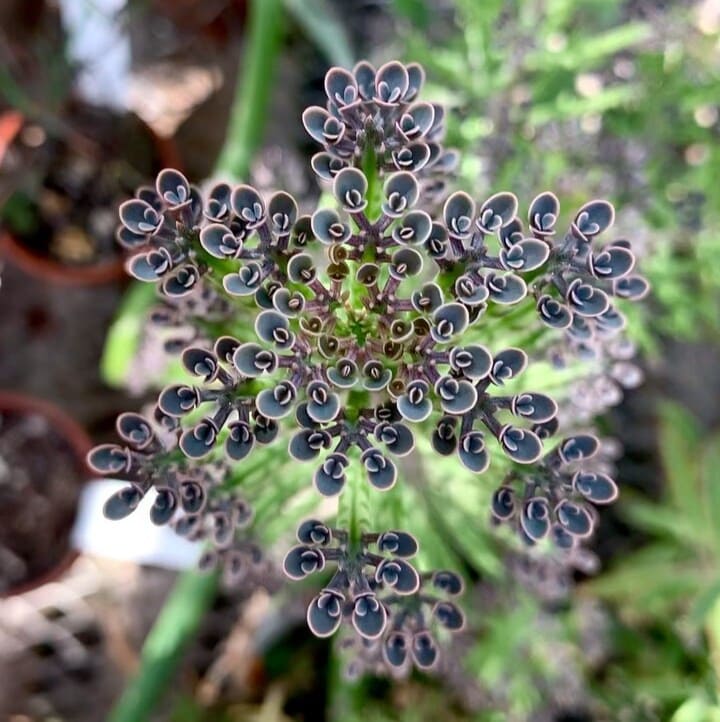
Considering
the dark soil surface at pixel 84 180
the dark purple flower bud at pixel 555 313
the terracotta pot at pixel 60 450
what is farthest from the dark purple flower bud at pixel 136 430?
the dark soil surface at pixel 84 180

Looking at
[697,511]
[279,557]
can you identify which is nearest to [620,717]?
[697,511]

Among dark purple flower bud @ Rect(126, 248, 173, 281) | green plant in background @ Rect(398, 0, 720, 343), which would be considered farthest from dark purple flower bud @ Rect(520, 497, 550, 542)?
green plant in background @ Rect(398, 0, 720, 343)

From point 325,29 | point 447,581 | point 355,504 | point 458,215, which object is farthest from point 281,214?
point 325,29

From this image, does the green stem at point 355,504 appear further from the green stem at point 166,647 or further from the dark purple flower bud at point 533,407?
the green stem at point 166,647

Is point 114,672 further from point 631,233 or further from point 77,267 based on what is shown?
point 631,233

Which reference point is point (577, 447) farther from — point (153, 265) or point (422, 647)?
point (153, 265)

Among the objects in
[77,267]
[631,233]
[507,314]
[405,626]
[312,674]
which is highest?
[631,233]

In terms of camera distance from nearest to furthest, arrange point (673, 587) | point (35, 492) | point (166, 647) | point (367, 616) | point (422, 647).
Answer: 1. point (367, 616)
2. point (422, 647)
3. point (166, 647)
4. point (673, 587)
5. point (35, 492)
